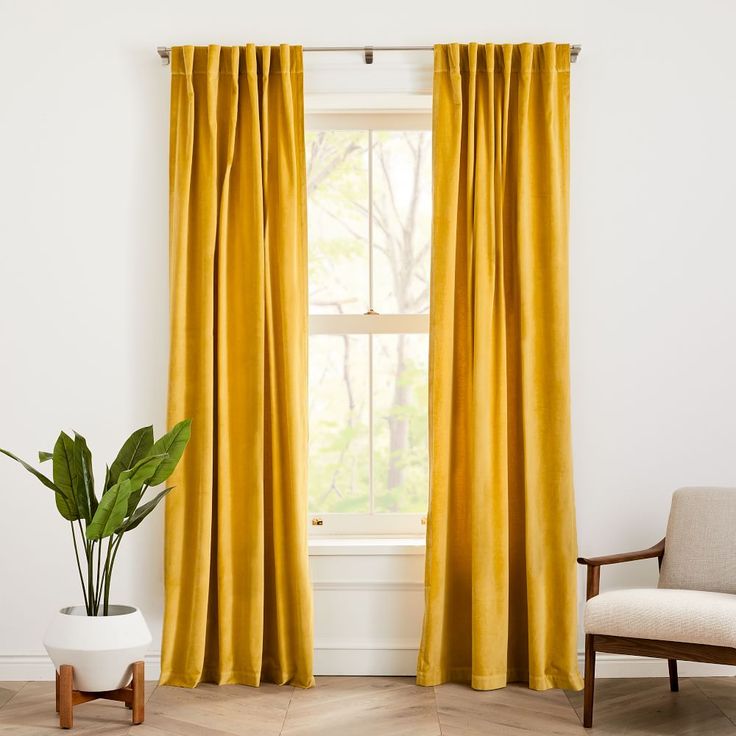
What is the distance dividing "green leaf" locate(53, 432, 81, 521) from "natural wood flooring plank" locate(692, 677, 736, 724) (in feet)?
7.71

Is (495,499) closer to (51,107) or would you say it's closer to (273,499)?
(273,499)

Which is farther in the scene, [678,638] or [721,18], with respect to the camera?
[721,18]

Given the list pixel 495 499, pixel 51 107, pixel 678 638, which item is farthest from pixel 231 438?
pixel 678 638

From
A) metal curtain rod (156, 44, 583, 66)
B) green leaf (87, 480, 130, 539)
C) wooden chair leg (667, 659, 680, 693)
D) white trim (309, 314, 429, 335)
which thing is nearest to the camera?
green leaf (87, 480, 130, 539)

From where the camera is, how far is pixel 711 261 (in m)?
3.68

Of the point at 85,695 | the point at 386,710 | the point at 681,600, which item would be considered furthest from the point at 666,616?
the point at 85,695

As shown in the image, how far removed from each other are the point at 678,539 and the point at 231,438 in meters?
1.75

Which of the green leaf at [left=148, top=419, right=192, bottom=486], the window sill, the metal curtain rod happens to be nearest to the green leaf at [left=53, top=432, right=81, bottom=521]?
the green leaf at [left=148, top=419, right=192, bottom=486]

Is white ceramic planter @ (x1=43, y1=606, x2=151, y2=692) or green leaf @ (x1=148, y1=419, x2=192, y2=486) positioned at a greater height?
green leaf @ (x1=148, y1=419, x2=192, y2=486)

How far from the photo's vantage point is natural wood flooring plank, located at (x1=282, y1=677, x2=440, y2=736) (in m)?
3.01

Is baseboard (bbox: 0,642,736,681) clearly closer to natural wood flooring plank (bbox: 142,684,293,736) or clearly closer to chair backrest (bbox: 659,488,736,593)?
natural wood flooring plank (bbox: 142,684,293,736)

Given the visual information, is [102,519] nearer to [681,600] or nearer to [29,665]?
[29,665]

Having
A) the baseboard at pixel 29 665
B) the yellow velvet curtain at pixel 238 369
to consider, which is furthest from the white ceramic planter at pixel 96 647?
the baseboard at pixel 29 665

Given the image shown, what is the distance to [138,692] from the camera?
3039mm
